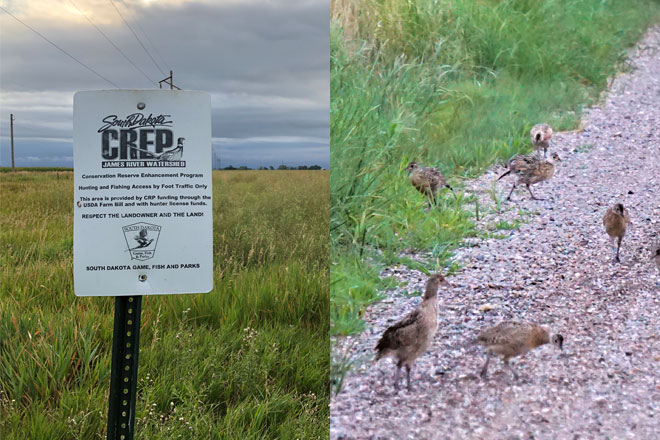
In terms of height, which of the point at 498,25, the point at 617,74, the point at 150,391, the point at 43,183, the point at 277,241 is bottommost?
the point at 150,391

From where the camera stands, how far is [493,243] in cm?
320

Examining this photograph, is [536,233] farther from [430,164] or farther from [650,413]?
[650,413]

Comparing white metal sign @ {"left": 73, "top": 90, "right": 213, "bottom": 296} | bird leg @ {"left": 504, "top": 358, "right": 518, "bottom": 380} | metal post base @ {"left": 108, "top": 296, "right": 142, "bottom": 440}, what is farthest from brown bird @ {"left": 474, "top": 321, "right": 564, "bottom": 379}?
metal post base @ {"left": 108, "top": 296, "right": 142, "bottom": 440}

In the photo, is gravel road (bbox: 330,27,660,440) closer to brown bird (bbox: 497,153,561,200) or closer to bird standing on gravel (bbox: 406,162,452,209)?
brown bird (bbox: 497,153,561,200)

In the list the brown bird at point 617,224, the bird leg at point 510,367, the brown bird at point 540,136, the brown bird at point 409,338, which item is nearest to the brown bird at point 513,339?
the bird leg at point 510,367

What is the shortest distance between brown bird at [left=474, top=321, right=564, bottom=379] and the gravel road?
0.13ft

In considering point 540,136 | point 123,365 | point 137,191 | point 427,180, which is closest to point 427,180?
point 427,180

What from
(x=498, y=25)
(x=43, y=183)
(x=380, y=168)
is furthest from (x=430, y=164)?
(x=43, y=183)

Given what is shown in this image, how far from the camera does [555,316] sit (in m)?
3.08

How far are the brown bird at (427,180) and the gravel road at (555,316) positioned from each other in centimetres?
21

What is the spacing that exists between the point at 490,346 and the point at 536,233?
698mm

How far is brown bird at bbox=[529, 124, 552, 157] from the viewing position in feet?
11.0

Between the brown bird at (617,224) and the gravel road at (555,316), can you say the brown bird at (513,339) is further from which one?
the brown bird at (617,224)

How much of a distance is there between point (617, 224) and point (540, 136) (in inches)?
25.6
